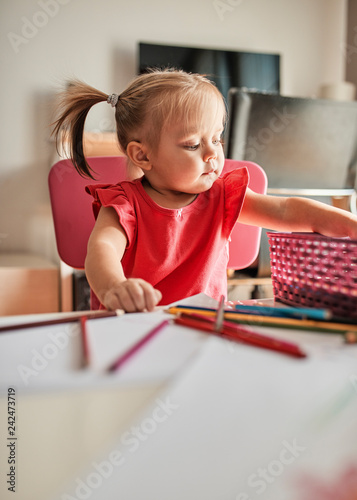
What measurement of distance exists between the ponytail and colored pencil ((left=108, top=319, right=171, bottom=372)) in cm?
55

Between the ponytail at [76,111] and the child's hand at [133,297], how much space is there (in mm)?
464

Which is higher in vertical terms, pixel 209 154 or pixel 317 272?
pixel 209 154

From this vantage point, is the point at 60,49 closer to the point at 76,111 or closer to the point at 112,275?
the point at 76,111

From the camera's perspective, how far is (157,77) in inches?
30.2

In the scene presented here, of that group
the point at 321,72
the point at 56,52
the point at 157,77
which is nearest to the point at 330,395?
the point at 157,77

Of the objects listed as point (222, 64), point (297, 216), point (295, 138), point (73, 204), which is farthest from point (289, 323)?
point (222, 64)

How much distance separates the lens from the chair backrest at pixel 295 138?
1286 mm

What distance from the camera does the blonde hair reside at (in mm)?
711

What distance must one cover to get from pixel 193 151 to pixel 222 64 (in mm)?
2268

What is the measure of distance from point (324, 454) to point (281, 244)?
10.7 inches

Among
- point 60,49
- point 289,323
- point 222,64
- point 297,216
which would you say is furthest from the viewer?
point 222,64

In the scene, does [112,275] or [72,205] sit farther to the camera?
[72,205]

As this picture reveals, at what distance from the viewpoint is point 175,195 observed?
786 mm

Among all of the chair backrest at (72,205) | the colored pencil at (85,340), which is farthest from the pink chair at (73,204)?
the colored pencil at (85,340)
